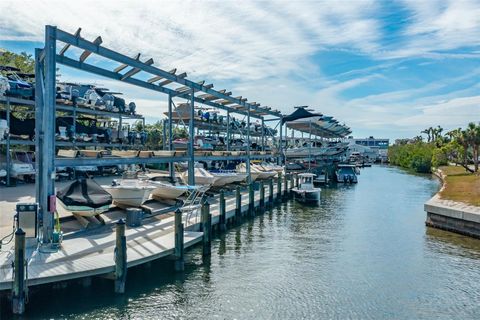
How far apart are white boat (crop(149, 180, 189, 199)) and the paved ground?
4934 mm

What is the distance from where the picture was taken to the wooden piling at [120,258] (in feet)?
31.8

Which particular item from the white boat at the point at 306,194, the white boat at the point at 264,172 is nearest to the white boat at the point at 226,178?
the white boat at the point at 306,194

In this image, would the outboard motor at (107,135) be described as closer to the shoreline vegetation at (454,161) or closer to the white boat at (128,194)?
the white boat at (128,194)

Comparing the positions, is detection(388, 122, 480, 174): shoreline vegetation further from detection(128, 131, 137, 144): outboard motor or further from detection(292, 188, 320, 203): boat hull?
detection(128, 131, 137, 144): outboard motor

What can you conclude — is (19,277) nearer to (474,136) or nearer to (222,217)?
(222,217)

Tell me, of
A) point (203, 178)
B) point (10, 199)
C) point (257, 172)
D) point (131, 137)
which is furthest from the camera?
point (131, 137)

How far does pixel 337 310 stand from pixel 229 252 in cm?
562

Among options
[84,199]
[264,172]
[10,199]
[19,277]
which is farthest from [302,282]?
[264,172]

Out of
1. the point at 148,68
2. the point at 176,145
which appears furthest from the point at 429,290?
the point at 176,145

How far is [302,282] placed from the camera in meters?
11.9

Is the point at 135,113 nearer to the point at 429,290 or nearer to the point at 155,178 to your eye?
the point at 155,178

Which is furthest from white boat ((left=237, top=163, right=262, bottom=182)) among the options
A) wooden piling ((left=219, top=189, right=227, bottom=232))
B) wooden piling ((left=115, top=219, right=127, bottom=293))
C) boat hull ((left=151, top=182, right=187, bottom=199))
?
wooden piling ((left=115, top=219, right=127, bottom=293))

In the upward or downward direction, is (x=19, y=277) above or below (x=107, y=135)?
below

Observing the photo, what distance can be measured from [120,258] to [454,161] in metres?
57.5
